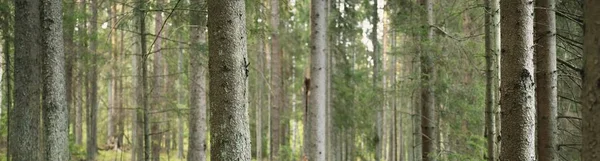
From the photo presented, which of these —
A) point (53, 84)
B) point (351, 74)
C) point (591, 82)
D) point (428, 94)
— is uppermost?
point (351, 74)

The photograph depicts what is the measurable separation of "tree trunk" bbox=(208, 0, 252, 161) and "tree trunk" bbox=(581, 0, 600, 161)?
2.47 meters

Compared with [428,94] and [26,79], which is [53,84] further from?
[428,94]

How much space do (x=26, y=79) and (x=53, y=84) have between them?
6.35 feet

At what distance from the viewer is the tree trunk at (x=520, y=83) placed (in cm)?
397

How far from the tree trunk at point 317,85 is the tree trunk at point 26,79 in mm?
4831

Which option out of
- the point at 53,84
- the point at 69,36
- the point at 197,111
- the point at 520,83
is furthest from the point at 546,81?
the point at 69,36

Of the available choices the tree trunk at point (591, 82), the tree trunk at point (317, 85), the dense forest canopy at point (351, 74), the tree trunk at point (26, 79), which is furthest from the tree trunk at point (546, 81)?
the tree trunk at point (26, 79)

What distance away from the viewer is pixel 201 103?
9.72 metres

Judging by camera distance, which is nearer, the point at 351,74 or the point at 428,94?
the point at 428,94

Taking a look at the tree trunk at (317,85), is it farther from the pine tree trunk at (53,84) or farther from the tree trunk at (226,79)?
the tree trunk at (226,79)

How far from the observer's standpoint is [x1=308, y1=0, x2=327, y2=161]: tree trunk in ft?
30.8

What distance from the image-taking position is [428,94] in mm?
8930

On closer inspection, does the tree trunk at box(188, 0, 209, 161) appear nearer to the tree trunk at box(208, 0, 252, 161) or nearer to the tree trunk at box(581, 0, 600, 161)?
Answer: the tree trunk at box(208, 0, 252, 161)

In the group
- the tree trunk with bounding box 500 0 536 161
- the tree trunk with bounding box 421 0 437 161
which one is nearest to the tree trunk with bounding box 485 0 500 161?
the tree trunk with bounding box 500 0 536 161
